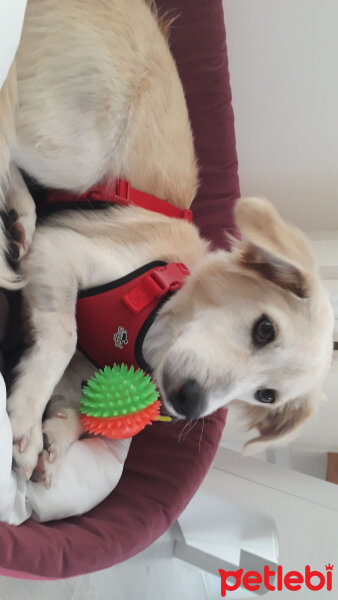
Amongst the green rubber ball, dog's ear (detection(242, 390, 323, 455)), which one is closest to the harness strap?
the green rubber ball

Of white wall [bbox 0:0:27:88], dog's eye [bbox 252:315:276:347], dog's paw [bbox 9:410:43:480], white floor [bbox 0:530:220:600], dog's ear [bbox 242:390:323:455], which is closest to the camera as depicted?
white wall [bbox 0:0:27:88]

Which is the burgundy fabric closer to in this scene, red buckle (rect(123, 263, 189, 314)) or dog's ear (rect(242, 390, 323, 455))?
dog's ear (rect(242, 390, 323, 455))

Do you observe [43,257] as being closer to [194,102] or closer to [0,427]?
[0,427]

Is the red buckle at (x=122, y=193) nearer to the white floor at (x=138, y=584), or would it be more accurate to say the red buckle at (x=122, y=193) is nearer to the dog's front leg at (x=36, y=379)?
the dog's front leg at (x=36, y=379)

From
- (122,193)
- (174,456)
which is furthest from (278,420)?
(122,193)

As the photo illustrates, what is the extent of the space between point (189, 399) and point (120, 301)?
0.99ft

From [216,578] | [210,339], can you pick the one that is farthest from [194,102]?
[216,578]

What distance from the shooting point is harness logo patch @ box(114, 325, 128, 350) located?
1.24 metres

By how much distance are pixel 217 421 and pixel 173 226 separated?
0.69 metres

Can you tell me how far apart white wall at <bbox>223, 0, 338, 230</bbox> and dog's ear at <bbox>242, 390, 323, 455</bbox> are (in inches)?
42.5

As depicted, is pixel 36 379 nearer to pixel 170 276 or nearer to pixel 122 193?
pixel 170 276

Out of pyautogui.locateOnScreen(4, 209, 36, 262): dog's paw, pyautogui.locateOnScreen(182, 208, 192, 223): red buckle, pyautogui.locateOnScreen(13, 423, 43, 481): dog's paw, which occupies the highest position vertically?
pyautogui.locateOnScreen(4, 209, 36, 262): dog's paw

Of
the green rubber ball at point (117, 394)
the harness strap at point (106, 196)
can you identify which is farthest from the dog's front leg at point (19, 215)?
the green rubber ball at point (117, 394)

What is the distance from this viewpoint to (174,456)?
4.91ft
